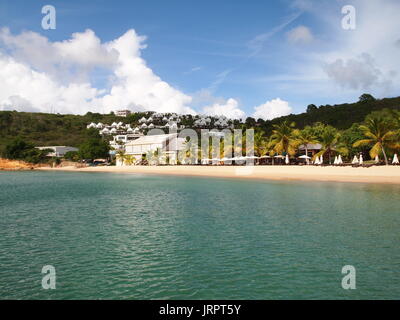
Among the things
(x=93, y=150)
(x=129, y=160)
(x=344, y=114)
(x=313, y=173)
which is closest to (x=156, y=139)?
(x=129, y=160)

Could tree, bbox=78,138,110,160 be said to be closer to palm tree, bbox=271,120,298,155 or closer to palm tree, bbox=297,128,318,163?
palm tree, bbox=271,120,298,155

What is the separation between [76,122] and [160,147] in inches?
3314

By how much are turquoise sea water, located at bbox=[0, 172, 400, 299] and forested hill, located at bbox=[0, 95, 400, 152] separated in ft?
281

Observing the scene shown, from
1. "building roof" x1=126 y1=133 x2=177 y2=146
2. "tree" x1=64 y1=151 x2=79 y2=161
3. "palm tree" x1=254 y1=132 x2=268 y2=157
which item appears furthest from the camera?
"tree" x1=64 y1=151 x2=79 y2=161

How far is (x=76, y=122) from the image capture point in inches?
6496

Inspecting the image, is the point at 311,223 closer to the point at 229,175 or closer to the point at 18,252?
the point at 18,252

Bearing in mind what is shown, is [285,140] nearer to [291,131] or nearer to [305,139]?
[291,131]

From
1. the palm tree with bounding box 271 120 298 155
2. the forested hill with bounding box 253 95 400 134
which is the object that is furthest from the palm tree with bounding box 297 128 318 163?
the forested hill with bounding box 253 95 400 134

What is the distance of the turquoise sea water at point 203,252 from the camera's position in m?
8.87

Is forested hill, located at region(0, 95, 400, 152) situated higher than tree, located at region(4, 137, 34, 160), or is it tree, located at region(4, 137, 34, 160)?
forested hill, located at region(0, 95, 400, 152)

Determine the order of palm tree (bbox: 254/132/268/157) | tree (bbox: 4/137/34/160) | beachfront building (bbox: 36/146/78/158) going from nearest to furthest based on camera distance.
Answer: palm tree (bbox: 254/132/268/157) → tree (bbox: 4/137/34/160) → beachfront building (bbox: 36/146/78/158)

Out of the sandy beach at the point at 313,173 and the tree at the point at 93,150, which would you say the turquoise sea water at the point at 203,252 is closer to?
the sandy beach at the point at 313,173

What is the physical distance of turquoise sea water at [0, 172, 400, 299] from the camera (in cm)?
887

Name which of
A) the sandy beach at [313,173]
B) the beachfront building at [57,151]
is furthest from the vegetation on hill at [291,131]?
the sandy beach at [313,173]
